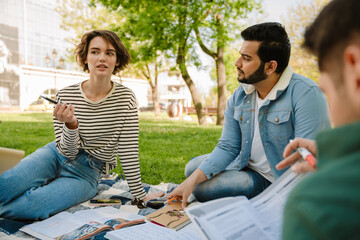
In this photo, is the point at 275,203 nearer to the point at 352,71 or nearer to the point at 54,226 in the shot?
the point at 352,71

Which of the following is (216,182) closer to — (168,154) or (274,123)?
(274,123)

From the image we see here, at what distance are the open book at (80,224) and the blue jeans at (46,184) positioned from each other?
166 mm

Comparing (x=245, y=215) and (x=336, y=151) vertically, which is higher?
(x=336, y=151)

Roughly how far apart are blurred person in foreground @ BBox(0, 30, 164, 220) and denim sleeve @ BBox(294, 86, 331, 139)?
142 cm

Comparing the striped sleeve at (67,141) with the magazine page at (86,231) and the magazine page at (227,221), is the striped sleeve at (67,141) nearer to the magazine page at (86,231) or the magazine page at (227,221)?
the magazine page at (86,231)

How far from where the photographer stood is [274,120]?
7.15 ft

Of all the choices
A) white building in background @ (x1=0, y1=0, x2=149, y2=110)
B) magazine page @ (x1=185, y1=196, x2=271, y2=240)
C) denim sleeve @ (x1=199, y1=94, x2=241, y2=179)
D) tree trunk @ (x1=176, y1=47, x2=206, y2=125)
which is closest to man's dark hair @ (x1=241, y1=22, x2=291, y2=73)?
denim sleeve @ (x1=199, y1=94, x2=241, y2=179)

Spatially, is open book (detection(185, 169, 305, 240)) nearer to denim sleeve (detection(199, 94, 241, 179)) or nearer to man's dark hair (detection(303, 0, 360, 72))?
man's dark hair (detection(303, 0, 360, 72))

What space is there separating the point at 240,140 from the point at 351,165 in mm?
1959

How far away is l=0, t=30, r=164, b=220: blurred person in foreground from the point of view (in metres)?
2.57

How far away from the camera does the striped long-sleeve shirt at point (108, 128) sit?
2.66m

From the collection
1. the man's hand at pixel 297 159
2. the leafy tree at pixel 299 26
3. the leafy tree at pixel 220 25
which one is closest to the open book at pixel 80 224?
the man's hand at pixel 297 159

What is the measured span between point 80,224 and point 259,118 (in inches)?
61.9

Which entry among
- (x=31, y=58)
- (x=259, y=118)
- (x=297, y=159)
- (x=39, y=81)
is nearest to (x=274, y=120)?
(x=259, y=118)
